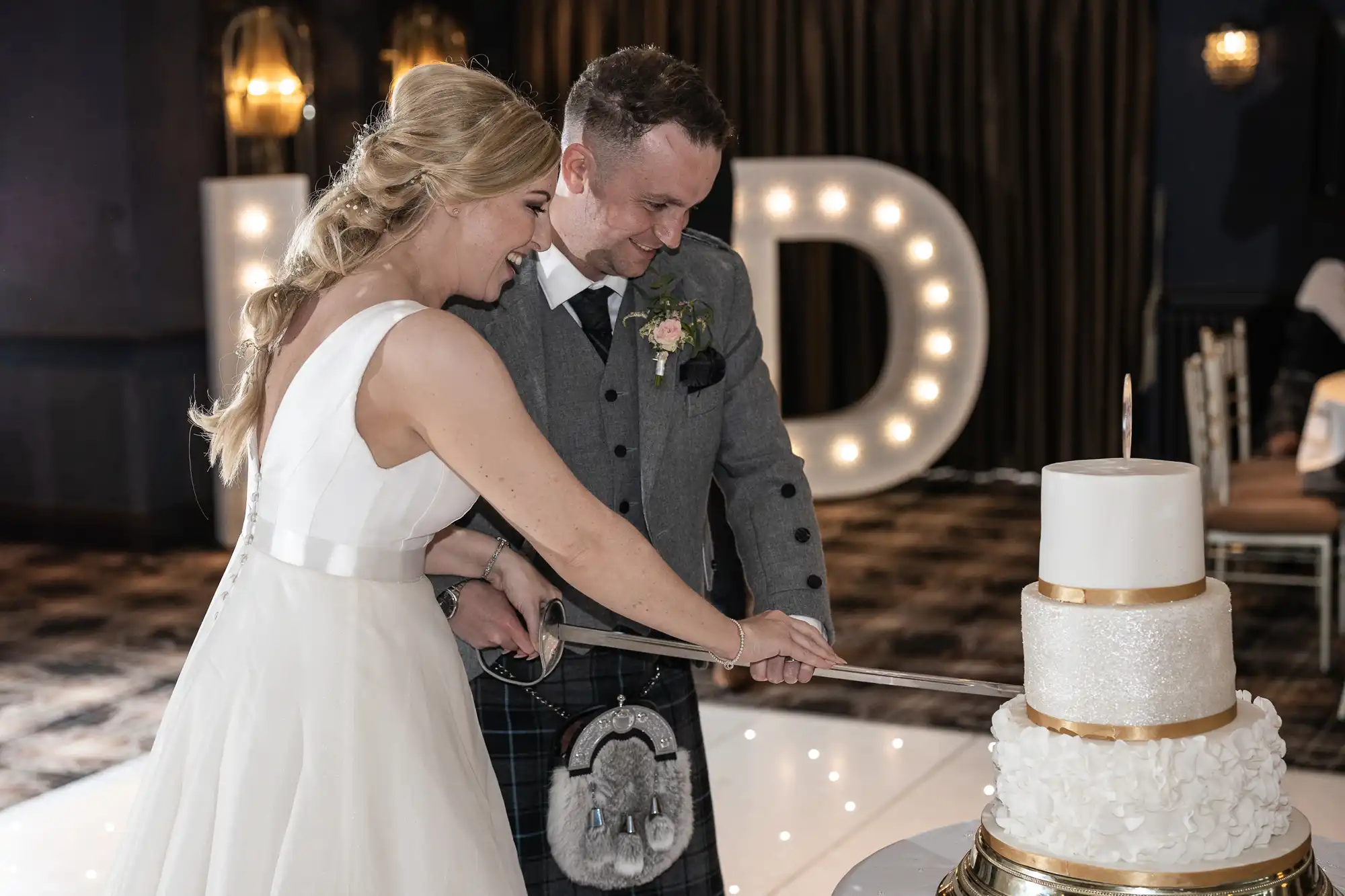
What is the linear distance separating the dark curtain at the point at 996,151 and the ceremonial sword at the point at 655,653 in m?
7.13

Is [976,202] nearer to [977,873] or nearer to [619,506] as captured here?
[619,506]

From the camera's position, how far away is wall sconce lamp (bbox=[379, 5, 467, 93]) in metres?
9.46

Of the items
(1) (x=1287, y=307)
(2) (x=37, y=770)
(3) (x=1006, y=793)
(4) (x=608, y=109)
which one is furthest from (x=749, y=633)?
(1) (x=1287, y=307)

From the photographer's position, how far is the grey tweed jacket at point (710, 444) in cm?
248

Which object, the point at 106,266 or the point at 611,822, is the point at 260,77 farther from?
the point at 611,822

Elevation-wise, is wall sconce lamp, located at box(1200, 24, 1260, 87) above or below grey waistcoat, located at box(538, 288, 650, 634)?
above

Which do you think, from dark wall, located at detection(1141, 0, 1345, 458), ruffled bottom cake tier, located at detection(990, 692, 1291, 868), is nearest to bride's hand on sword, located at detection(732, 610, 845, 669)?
ruffled bottom cake tier, located at detection(990, 692, 1291, 868)

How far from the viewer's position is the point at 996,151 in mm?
9281

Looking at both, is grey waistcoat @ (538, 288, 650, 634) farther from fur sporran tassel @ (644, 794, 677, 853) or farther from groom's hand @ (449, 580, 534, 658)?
fur sporran tassel @ (644, 794, 677, 853)

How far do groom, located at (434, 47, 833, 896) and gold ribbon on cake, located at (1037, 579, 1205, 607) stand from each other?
73cm

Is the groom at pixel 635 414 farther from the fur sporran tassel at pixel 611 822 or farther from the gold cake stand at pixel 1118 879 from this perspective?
the gold cake stand at pixel 1118 879

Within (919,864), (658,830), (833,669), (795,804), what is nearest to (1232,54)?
(795,804)

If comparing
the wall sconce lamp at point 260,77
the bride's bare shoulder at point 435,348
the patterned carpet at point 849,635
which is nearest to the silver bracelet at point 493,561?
the bride's bare shoulder at point 435,348

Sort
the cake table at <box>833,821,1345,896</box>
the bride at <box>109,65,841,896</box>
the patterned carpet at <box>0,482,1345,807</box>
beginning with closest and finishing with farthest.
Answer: the cake table at <box>833,821,1345,896</box>
the bride at <box>109,65,841,896</box>
the patterned carpet at <box>0,482,1345,807</box>
